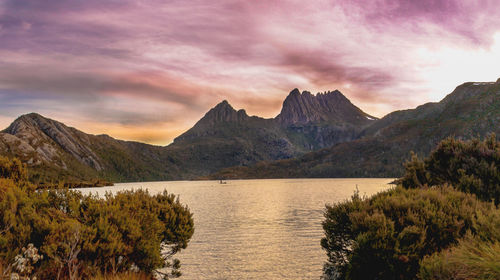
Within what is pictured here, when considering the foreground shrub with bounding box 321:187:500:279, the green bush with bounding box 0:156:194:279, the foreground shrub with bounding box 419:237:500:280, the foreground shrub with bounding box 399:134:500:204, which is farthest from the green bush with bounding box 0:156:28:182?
the foreground shrub with bounding box 399:134:500:204

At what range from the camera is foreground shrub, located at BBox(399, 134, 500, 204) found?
2042 centimetres

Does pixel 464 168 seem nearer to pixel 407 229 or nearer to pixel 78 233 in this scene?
pixel 407 229

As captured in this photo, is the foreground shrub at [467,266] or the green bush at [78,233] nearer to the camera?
the foreground shrub at [467,266]

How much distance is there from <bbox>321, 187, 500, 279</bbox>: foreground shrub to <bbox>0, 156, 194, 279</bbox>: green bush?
857 centimetres

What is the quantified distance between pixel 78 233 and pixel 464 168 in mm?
22995

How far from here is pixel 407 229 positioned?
40.7 ft

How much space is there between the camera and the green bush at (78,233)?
→ 38.8 ft

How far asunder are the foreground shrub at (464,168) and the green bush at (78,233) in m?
16.2

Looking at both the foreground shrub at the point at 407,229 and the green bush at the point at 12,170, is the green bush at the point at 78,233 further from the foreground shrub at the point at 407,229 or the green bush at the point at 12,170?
the foreground shrub at the point at 407,229

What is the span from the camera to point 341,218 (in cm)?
1555

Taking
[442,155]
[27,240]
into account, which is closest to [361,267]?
[27,240]

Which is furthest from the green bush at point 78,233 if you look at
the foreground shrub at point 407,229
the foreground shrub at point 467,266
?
the foreground shrub at point 467,266

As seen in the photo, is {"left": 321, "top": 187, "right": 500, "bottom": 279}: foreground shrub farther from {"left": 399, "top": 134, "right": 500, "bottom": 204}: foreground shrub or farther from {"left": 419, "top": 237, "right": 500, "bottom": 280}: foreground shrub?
{"left": 399, "top": 134, "right": 500, "bottom": 204}: foreground shrub

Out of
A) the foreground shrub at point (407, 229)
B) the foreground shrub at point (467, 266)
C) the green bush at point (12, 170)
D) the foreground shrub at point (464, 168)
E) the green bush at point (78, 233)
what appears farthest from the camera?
the green bush at point (12, 170)
